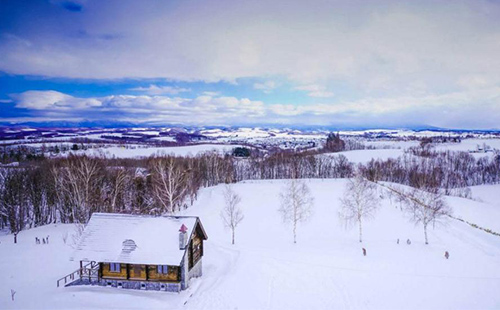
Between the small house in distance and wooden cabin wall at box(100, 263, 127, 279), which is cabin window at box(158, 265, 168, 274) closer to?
the small house in distance

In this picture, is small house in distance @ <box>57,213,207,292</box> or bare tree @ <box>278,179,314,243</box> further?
bare tree @ <box>278,179,314,243</box>

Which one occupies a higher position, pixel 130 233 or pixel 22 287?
pixel 130 233

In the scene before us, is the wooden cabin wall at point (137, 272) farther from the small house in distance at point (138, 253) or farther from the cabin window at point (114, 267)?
the cabin window at point (114, 267)

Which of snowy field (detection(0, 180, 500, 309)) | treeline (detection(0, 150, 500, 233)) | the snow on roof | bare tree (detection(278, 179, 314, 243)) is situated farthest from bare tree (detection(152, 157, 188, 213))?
bare tree (detection(278, 179, 314, 243))

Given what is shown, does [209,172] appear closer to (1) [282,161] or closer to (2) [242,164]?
(2) [242,164]

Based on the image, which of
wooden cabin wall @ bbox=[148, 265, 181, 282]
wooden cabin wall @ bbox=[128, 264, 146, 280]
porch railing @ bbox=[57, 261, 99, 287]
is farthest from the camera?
porch railing @ bbox=[57, 261, 99, 287]

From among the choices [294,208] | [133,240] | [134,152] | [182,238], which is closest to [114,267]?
[133,240]

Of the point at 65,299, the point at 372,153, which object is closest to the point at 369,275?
the point at 65,299

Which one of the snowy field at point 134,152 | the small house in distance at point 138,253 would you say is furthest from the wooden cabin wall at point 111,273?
the snowy field at point 134,152
